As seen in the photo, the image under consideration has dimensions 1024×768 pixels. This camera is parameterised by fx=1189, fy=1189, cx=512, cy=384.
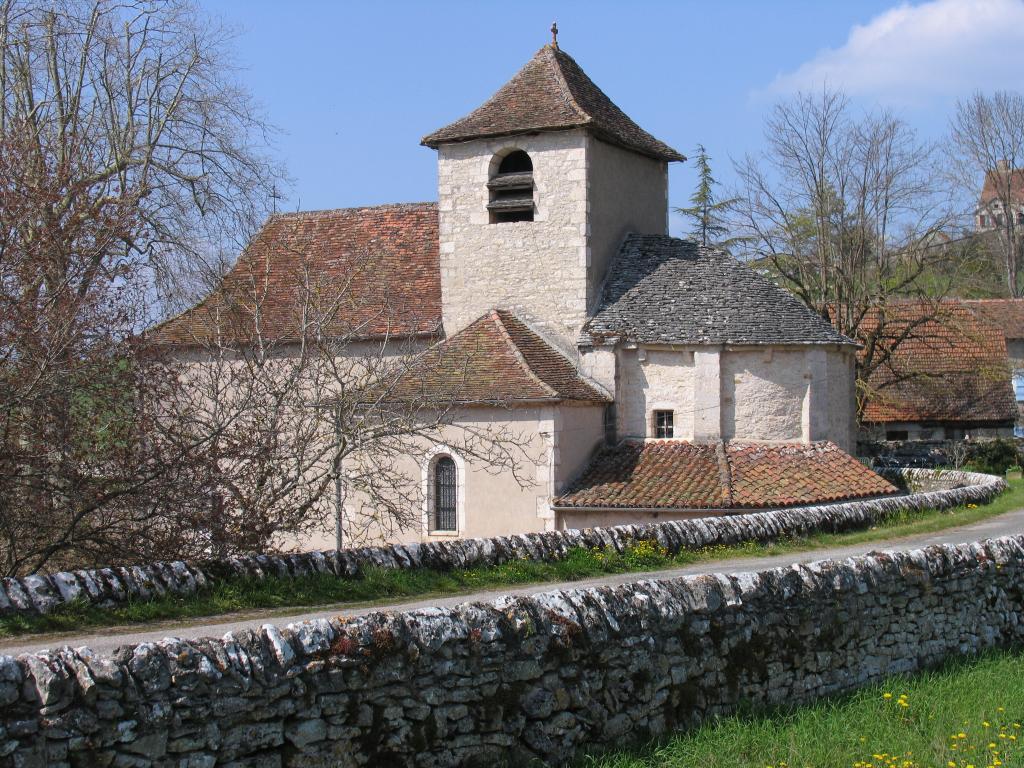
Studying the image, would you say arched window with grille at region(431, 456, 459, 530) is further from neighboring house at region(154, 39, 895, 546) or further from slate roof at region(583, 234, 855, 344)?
slate roof at region(583, 234, 855, 344)

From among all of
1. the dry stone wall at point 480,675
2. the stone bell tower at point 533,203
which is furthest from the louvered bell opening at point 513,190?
the dry stone wall at point 480,675

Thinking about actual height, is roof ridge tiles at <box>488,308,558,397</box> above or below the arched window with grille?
above

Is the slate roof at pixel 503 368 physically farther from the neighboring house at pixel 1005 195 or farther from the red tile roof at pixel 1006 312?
the neighboring house at pixel 1005 195

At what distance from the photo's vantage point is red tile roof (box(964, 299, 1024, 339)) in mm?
43294

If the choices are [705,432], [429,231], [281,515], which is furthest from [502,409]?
[281,515]

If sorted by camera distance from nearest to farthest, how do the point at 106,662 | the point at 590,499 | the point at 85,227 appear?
the point at 106,662 < the point at 85,227 < the point at 590,499

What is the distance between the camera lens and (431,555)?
11.7 metres

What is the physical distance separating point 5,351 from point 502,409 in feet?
39.9

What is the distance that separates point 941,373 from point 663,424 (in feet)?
58.8

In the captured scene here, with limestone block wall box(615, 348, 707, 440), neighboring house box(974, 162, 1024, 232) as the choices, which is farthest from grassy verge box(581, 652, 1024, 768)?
neighboring house box(974, 162, 1024, 232)

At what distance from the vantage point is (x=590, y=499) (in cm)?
2189

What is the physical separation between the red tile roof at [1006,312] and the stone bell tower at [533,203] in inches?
896

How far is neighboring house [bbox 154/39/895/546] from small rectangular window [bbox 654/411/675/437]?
29 millimetres

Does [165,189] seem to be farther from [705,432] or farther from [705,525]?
[705,525]
